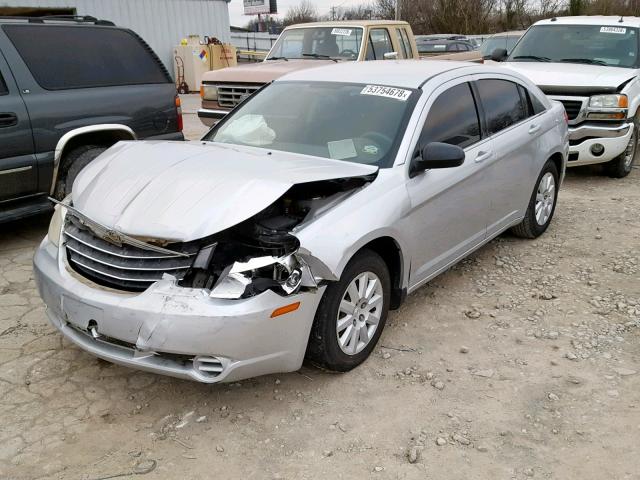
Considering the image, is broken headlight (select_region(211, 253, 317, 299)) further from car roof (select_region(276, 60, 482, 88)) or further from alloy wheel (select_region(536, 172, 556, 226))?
alloy wheel (select_region(536, 172, 556, 226))

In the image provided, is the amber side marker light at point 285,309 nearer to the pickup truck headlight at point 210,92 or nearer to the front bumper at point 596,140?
the front bumper at point 596,140

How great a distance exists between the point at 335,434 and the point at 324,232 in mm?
1012

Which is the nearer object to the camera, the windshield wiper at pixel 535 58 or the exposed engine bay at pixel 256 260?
the exposed engine bay at pixel 256 260

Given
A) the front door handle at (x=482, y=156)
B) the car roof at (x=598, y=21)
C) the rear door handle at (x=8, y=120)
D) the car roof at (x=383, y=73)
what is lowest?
the front door handle at (x=482, y=156)

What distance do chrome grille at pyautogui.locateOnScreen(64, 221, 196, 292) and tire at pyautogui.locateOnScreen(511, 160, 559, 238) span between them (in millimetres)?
3483

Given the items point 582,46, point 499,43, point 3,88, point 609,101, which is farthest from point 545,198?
point 499,43

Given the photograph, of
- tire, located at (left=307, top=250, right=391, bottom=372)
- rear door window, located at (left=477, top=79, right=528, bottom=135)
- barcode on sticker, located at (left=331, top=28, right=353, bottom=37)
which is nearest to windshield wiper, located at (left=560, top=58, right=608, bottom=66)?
barcode on sticker, located at (left=331, top=28, right=353, bottom=37)

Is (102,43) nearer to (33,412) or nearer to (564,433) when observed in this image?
(33,412)

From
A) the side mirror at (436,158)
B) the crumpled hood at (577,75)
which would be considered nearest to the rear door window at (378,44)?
the crumpled hood at (577,75)

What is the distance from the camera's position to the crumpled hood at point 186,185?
9.89 ft

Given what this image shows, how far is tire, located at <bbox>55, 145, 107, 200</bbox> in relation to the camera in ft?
17.8

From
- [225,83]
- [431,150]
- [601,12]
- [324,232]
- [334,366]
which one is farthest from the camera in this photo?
[601,12]

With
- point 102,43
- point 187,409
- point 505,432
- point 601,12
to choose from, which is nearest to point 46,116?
Result: point 102,43

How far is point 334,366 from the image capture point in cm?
337
